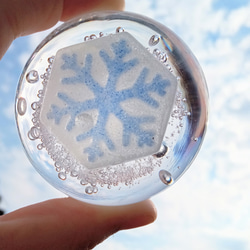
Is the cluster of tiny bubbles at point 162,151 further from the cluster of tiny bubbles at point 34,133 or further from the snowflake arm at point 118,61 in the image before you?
the cluster of tiny bubbles at point 34,133

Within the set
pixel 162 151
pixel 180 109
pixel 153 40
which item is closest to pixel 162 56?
pixel 153 40

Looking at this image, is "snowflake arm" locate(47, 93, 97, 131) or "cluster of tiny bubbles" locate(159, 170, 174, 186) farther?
"cluster of tiny bubbles" locate(159, 170, 174, 186)

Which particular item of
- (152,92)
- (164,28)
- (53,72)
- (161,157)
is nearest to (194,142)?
(161,157)

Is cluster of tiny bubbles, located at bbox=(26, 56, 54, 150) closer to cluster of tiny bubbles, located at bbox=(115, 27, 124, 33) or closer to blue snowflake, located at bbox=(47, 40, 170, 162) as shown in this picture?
blue snowflake, located at bbox=(47, 40, 170, 162)

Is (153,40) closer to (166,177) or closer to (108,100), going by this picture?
(108,100)

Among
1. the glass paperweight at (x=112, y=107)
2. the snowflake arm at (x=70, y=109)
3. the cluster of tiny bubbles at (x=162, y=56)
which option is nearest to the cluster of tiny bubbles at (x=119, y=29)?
the glass paperweight at (x=112, y=107)

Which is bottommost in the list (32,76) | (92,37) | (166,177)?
(166,177)

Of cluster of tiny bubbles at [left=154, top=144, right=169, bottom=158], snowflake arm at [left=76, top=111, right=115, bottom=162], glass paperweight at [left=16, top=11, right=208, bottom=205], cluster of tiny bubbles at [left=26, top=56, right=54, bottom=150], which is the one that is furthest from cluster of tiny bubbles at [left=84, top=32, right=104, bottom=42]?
cluster of tiny bubbles at [left=154, top=144, right=169, bottom=158]

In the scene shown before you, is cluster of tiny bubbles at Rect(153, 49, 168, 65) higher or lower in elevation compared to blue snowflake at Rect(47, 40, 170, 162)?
higher
